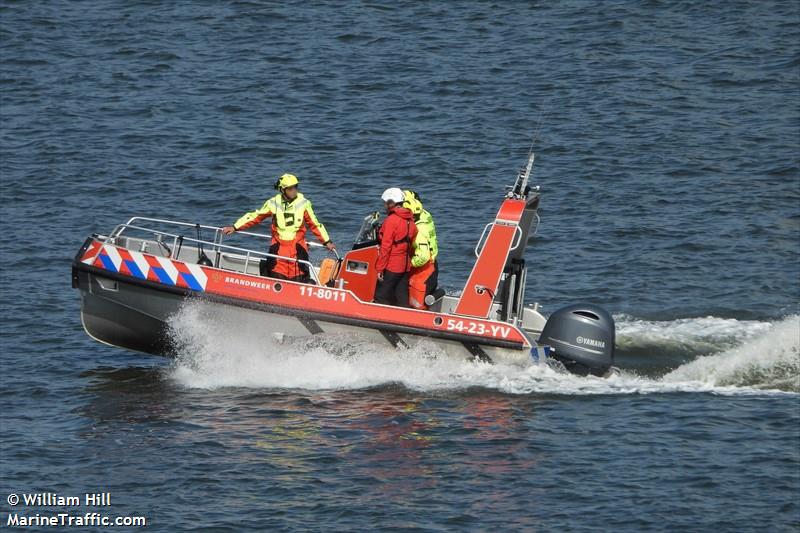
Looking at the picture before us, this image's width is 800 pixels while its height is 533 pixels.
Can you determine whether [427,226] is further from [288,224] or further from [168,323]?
[168,323]

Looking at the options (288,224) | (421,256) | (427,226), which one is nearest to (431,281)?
(421,256)

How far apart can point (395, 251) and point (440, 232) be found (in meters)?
6.00

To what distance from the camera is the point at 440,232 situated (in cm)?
2128

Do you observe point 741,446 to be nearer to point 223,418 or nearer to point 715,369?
point 715,369

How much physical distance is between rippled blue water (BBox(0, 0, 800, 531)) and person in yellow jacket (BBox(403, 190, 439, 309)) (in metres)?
0.89

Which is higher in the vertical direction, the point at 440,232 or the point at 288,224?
the point at 288,224

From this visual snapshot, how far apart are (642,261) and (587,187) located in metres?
3.18

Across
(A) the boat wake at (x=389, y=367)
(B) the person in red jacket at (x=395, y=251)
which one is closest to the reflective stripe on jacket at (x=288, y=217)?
(B) the person in red jacket at (x=395, y=251)

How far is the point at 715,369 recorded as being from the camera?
1520cm

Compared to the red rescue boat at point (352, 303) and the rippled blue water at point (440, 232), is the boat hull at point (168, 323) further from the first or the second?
the rippled blue water at point (440, 232)

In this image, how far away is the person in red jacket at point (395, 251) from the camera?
15.2 metres

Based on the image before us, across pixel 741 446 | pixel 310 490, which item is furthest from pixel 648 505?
pixel 310 490

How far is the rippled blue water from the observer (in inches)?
504

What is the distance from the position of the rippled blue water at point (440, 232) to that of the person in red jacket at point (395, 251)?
2.39 ft
